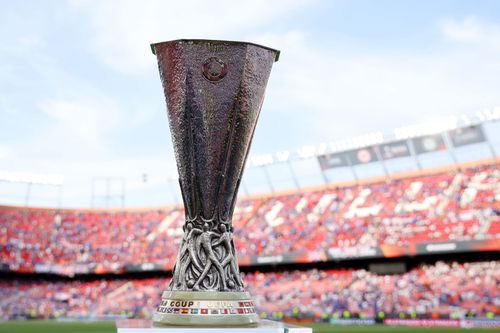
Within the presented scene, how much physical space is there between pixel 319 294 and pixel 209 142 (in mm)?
25558

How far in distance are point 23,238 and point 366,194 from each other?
22.8 meters

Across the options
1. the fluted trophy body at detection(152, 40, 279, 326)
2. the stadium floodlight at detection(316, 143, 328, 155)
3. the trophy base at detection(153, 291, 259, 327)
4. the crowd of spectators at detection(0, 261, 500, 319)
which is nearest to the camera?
the trophy base at detection(153, 291, 259, 327)

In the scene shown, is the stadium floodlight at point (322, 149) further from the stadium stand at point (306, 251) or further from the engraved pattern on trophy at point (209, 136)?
the engraved pattern on trophy at point (209, 136)

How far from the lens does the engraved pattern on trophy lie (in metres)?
6.14

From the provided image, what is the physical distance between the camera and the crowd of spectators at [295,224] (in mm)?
29766

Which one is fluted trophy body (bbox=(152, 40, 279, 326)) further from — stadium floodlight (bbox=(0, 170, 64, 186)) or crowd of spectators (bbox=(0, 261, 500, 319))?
stadium floodlight (bbox=(0, 170, 64, 186))

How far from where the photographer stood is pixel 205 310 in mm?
5750

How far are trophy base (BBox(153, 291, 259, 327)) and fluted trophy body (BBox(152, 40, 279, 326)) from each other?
8cm

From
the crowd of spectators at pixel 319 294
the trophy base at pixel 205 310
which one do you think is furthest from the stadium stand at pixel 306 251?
the trophy base at pixel 205 310

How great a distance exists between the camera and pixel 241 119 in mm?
6258

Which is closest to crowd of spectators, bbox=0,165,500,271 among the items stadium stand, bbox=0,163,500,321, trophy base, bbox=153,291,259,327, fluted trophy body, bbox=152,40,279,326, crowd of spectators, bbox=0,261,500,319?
stadium stand, bbox=0,163,500,321

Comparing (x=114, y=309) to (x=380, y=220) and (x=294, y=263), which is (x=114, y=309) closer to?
(x=294, y=263)

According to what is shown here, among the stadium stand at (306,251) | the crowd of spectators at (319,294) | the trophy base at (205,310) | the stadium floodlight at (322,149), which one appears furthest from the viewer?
the stadium floodlight at (322,149)

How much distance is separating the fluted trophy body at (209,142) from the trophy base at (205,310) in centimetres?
8
